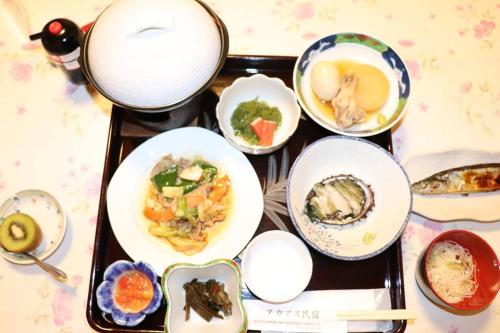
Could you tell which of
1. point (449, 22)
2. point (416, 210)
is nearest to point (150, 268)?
point (416, 210)

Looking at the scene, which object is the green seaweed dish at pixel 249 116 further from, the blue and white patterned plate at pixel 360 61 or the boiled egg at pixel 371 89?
the boiled egg at pixel 371 89

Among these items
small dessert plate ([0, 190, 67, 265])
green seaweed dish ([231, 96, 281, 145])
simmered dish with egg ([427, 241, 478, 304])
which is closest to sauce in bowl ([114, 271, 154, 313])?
small dessert plate ([0, 190, 67, 265])

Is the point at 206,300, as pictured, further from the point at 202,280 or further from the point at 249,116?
the point at 249,116

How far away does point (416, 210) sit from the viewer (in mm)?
1781

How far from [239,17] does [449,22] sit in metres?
1.10

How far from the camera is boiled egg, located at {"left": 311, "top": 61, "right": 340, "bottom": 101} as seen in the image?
6.17 ft

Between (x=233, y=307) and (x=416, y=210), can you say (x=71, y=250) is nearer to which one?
(x=233, y=307)

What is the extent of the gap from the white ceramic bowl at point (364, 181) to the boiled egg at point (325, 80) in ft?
0.78

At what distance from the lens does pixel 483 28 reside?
2.21m

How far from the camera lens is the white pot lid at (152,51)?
142 cm

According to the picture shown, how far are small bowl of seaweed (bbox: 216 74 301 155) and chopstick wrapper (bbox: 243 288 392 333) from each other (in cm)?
63

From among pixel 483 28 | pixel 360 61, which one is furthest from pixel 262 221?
pixel 483 28

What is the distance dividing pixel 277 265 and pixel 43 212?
1014 millimetres

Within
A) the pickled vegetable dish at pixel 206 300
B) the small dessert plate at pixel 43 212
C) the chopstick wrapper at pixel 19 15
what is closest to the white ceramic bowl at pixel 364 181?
the pickled vegetable dish at pixel 206 300
